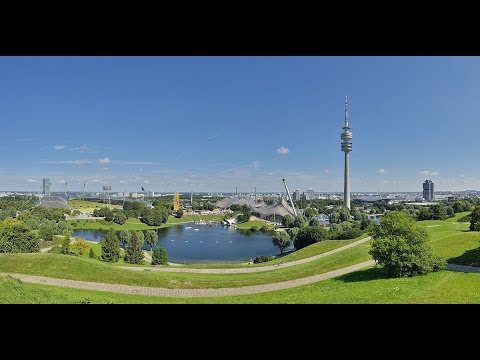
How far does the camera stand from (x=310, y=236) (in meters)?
18.3

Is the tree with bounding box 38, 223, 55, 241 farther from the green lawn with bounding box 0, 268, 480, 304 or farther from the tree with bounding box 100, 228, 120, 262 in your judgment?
the green lawn with bounding box 0, 268, 480, 304

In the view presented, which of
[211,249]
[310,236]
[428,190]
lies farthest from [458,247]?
[428,190]

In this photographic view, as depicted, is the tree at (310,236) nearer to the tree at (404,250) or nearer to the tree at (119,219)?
the tree at (404,250)

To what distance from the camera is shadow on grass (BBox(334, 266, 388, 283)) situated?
7.74m

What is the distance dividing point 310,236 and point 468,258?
389 inches

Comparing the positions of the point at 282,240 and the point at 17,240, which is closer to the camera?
the point at 17,240

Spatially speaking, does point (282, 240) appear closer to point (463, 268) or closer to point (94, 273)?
point (463, 268)
